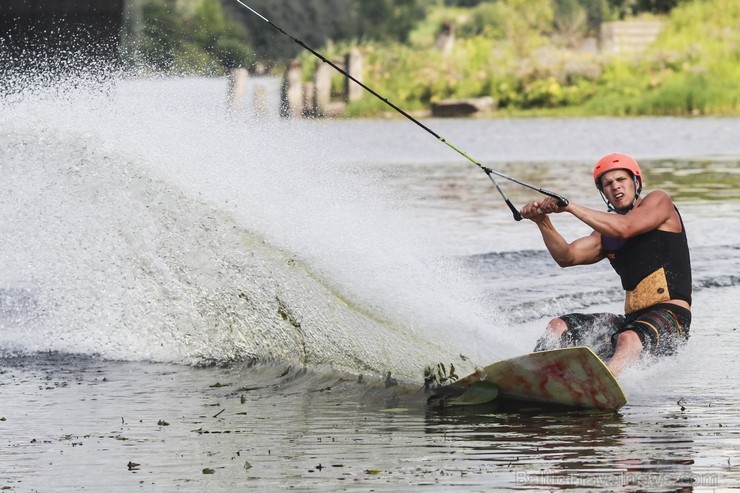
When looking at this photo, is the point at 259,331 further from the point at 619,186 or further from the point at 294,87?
the point at 294,87

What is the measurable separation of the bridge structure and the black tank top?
916 inches

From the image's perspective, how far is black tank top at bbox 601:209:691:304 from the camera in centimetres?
853

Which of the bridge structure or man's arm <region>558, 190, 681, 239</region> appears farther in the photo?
the bridge structure

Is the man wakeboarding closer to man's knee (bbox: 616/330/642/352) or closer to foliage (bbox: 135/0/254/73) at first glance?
man's knee (bbox: 616/330/642/352)

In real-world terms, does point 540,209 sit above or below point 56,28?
below

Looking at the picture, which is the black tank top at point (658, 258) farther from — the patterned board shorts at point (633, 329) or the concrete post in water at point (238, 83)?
the concrete post in water at point (238, 83)

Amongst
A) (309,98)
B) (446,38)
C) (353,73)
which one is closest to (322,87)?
(309,98)

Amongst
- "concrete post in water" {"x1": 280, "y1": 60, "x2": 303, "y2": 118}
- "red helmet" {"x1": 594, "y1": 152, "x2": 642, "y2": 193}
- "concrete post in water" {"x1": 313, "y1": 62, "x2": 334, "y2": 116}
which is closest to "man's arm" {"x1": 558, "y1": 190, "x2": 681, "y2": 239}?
"red helmet" {"x1": 594, "y1": 152, "x2": 642, "y2": 193}

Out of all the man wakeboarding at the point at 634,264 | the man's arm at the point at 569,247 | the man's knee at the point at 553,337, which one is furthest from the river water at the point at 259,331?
the man's arm at the point at 569,247

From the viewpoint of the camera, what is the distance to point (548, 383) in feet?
26.3

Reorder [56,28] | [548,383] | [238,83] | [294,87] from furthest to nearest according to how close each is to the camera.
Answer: [294,87] < [238,83] < [56,28] < [548,383]

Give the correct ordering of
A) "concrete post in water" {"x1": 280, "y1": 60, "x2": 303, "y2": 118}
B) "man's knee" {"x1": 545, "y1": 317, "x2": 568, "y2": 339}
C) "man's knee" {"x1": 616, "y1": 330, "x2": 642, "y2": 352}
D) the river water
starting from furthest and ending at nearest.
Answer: "concrete post in water" {"x1": 280, "y1": 60, "x2": 303, "y2": 118} < "man's knee" {"x1": 545, "y1": 317, "x2": 568, "y2": 339} < "man's knee" {"x1": 616, "y1": 330, "x2": 642, "y2": 352} < the river water

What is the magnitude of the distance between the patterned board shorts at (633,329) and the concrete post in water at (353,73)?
112 ft

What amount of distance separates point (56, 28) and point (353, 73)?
1164cm
